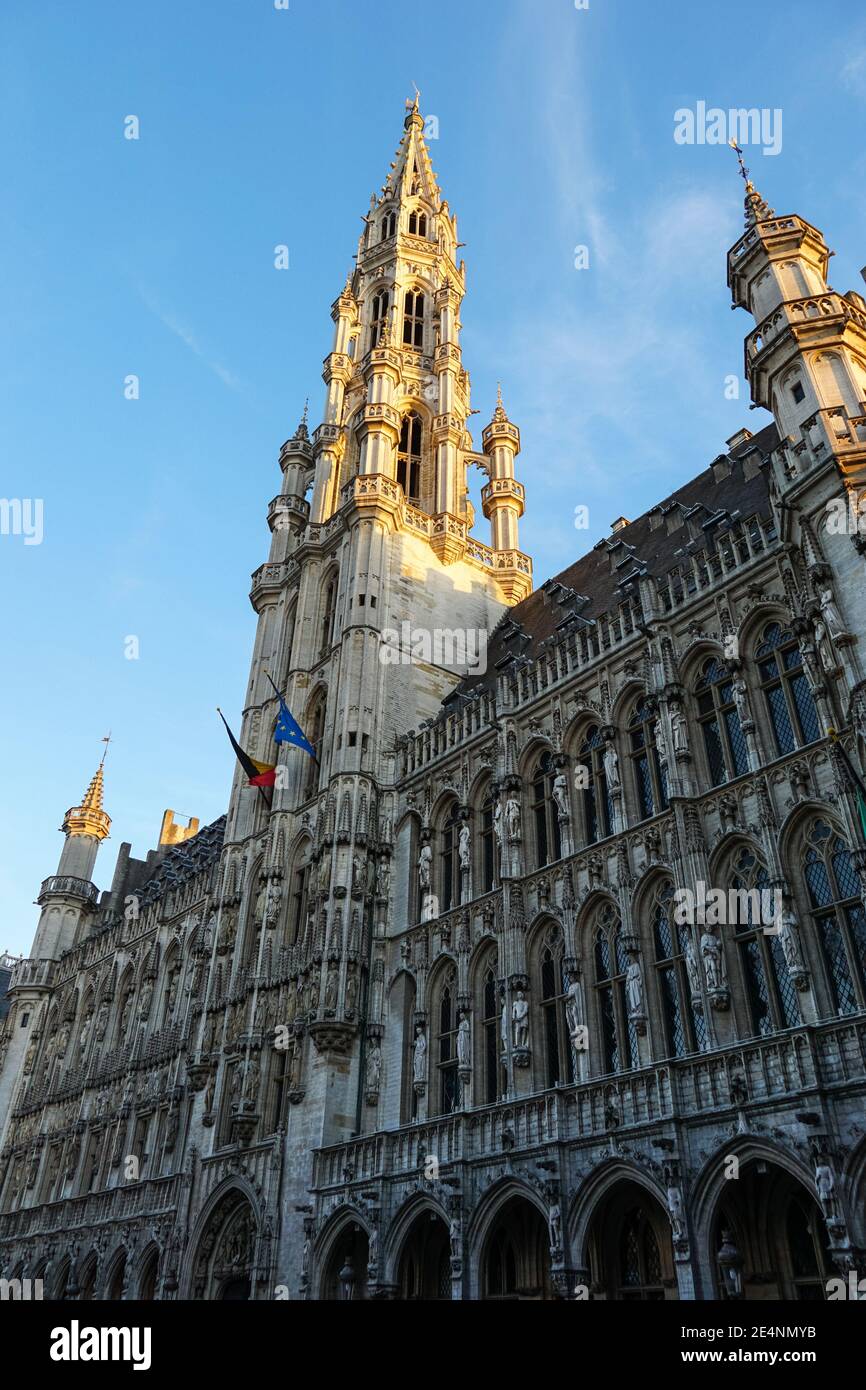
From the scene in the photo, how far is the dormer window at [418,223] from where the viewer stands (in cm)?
5697

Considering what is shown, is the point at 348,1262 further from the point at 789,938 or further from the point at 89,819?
the point at 89,819

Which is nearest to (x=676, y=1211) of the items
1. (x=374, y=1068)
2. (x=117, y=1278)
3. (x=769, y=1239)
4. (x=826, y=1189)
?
(x=769, y=1239)

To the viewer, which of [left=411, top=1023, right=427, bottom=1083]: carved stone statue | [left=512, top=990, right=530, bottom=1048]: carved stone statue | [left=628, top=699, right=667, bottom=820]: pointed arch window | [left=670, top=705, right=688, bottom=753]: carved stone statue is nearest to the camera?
[left=670, top=705, right=688, bottom=753]: carved stone statue

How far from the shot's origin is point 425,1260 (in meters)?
23.3

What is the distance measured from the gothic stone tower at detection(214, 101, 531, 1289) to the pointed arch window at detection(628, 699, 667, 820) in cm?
895

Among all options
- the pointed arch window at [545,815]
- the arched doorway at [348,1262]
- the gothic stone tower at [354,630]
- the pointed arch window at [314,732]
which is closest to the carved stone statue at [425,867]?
the gothic stone tower at [354,630]

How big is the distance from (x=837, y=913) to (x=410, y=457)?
107ft

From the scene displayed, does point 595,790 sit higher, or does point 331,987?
point 595,790

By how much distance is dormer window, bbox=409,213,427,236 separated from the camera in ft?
187

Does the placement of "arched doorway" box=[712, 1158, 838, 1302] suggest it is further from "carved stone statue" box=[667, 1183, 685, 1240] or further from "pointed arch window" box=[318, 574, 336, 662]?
"pointed arch window" box=[318, 574, 336, 662]

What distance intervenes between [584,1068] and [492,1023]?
394cm

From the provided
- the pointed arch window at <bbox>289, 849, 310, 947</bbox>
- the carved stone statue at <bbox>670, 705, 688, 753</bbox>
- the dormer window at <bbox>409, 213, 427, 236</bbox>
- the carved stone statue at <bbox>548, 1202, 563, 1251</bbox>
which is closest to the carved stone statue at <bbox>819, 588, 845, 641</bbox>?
the carved stone statue at <bbox>670, 705, 688, 753</bbox>

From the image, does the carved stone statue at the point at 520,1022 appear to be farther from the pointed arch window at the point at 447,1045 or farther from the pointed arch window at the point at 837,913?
the pointed arch window at the point at 837,913
